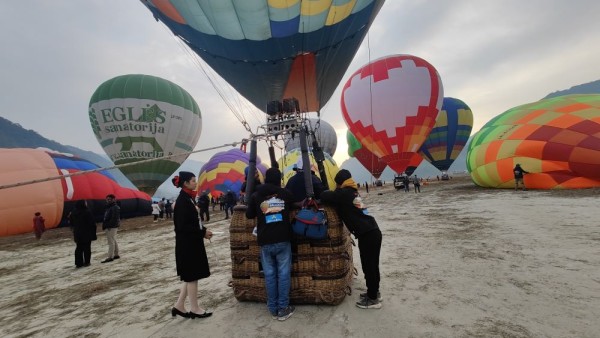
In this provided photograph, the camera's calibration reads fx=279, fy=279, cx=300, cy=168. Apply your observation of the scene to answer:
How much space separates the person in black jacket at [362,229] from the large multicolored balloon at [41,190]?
1541cm

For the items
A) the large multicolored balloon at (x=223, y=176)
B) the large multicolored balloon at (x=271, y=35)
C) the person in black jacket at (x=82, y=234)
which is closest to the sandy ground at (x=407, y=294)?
the person in black jacket at (x=82, y=234)

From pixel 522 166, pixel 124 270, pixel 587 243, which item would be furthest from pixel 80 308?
pixel 522 166

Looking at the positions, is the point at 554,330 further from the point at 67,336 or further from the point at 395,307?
the point at 67,336

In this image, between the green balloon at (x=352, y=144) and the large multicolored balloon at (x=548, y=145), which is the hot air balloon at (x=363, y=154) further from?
the large multicolored balloon at (x=548, y=145)

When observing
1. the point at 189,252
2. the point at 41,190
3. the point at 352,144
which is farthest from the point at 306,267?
the point at 352,144

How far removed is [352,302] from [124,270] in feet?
15.9

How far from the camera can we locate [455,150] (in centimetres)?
3155

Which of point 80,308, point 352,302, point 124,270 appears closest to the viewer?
point 352,302

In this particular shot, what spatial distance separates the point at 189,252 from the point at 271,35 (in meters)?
6.01

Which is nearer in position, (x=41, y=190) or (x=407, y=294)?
(x=407, y=294)

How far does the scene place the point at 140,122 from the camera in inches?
684

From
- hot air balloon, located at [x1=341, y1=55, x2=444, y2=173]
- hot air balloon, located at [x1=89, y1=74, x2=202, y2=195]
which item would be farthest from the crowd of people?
hot air balloon, located at [x1=89, y1=74, x2=202, y2=195]

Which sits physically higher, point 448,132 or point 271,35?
point 448,132

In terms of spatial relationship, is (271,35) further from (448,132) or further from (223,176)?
(448,132)
